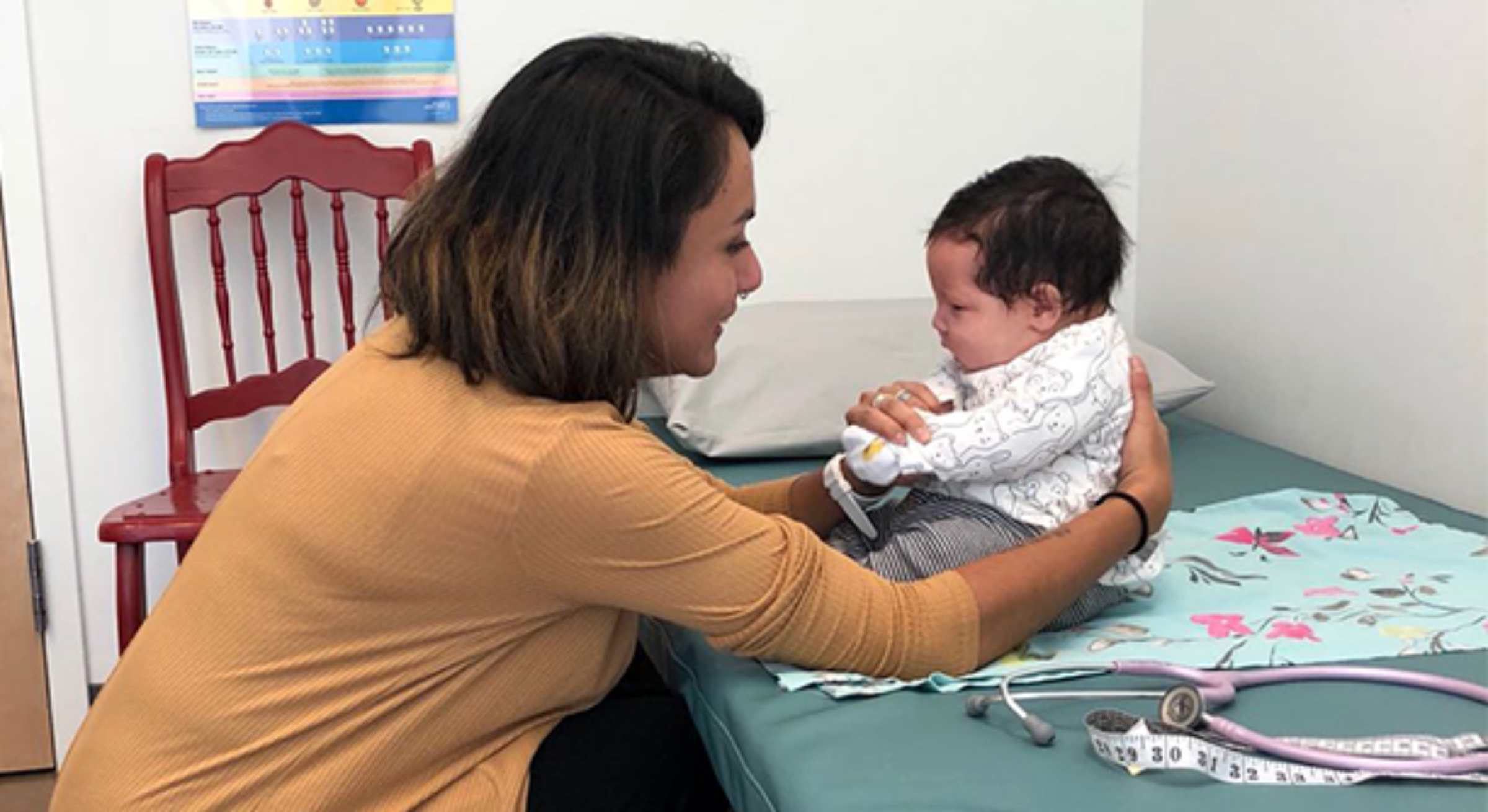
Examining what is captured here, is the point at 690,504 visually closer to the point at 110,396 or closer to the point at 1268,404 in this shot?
the point at 1268,404

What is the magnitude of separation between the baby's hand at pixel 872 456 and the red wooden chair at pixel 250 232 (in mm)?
1089

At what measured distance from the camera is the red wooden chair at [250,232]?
2.26m

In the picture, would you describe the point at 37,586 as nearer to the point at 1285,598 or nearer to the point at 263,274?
the point at 263,274

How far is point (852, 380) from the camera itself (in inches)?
86.2

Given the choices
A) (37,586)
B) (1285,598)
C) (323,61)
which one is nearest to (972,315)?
(1285,598)

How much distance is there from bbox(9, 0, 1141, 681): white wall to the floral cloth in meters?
1.02

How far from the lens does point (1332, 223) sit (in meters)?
2.10

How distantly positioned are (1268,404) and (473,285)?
1558 millimetres

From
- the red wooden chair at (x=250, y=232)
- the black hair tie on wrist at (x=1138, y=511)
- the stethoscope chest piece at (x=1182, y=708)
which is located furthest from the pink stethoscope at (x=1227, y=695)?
the red wooden chair at (x=250, y=232)

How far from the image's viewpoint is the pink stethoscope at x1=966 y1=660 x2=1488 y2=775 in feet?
3.31

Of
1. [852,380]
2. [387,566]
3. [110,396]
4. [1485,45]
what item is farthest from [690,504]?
[110,396]

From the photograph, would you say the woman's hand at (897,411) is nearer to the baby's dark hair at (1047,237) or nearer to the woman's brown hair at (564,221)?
the baby's dark hair at (1047,237)

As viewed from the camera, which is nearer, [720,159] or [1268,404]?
[720,159]

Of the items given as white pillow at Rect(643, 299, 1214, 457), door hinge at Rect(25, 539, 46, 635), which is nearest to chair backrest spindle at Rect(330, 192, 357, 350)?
white pillow at Rect(643, 299, 1214, 457)
